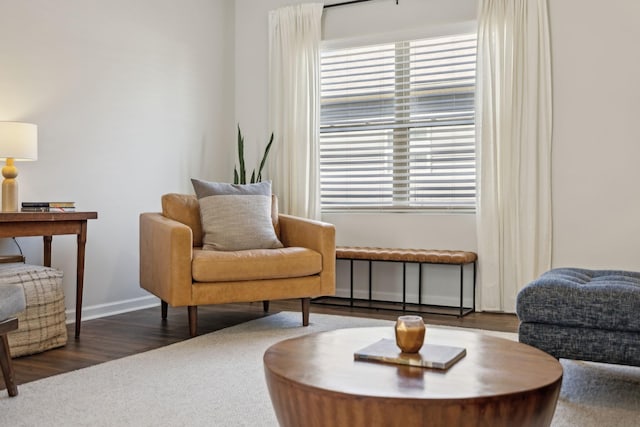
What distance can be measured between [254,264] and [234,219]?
43 cm

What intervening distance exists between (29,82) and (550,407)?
3.33 meters

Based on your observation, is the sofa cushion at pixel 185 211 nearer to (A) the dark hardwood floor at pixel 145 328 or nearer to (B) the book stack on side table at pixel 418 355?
(A) the dark hardwood floor at pixel 145 328

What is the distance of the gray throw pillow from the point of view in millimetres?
3791

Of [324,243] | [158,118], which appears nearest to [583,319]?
[324,243]

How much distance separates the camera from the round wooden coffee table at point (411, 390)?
138cm

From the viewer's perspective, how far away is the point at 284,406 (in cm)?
155

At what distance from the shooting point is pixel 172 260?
3.36 m

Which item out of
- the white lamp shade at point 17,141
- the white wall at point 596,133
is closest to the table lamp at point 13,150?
the white lamp shade at point 17,141

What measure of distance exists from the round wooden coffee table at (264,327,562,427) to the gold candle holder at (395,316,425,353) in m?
0.11

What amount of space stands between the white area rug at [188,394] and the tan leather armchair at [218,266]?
35 centimetres

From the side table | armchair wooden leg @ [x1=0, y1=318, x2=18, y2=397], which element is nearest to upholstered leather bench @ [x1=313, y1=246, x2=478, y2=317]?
the side table

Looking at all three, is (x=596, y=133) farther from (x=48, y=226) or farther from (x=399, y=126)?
(x=48, y=226)

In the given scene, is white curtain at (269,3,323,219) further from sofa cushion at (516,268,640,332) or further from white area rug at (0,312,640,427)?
sofa cushion at (516,268,640,332)

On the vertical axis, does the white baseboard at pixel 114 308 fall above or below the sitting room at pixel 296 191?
below
